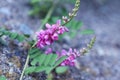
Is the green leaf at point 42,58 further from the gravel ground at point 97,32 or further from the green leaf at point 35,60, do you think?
the gravel ground at point 97,32

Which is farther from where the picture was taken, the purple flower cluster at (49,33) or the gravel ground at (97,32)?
the gravel ground at (97,32)

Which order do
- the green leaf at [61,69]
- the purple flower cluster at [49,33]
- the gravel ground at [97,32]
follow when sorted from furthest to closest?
the gravel ground at [97,32]
the purple flower cluster at [49,33]
the green leaf at [61,69]

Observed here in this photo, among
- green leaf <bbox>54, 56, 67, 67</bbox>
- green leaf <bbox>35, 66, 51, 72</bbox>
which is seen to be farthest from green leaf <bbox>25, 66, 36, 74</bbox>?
green leaf <bbox>54, 56, 67, 67</bbox>

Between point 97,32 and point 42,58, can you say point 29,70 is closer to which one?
point 42,58

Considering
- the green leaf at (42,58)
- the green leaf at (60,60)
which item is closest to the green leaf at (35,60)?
the green leaf at (42,58)

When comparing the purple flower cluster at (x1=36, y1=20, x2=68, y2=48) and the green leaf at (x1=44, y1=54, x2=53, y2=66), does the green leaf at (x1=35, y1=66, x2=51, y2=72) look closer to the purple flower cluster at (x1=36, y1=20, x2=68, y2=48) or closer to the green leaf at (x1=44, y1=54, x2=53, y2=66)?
the green leaf at (x1=44, y1=54, x2=53, y2=66)

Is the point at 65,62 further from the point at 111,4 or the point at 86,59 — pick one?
the point at 111,4

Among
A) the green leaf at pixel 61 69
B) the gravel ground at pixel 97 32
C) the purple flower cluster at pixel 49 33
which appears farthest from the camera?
the gravel ground at pixel 97 32
